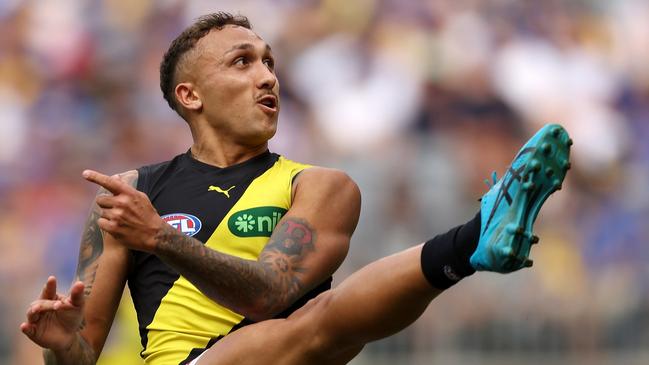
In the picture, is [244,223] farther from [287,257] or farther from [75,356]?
[75,356]

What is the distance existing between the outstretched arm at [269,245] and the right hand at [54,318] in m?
0.37

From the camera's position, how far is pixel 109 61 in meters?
12.0

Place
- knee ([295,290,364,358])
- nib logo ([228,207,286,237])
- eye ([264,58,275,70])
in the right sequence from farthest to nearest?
1. eye ([264,58,275,70])
2. nib logo ([228,207,286,237])
3. knee ([295,290,364,358])

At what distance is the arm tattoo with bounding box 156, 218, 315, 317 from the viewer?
4691mm

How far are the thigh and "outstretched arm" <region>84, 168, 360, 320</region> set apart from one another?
5.7 inches

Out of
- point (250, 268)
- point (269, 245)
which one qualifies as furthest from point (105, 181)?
point (269, 245)

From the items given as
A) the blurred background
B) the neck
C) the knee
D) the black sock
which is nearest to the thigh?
the knee

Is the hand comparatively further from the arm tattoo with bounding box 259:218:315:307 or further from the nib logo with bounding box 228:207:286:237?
the nib logo with bounding box 228:207:286:237

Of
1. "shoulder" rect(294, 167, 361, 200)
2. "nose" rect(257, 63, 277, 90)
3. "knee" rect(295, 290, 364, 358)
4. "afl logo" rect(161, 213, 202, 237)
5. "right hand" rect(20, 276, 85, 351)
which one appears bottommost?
"right hand" rect(20, 276, 85, 351)

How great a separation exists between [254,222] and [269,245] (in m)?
0.24

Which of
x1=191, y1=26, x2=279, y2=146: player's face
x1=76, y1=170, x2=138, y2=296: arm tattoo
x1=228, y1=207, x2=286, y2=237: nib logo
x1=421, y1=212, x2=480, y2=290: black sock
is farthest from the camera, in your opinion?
x1=191, y1=26, x2=279, y2=146: player's face

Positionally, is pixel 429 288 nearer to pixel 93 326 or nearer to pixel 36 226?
pixel 93 326

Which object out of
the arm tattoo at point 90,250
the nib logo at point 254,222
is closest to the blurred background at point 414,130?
the arm tattoo at point 90,250

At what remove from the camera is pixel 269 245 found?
511cm
